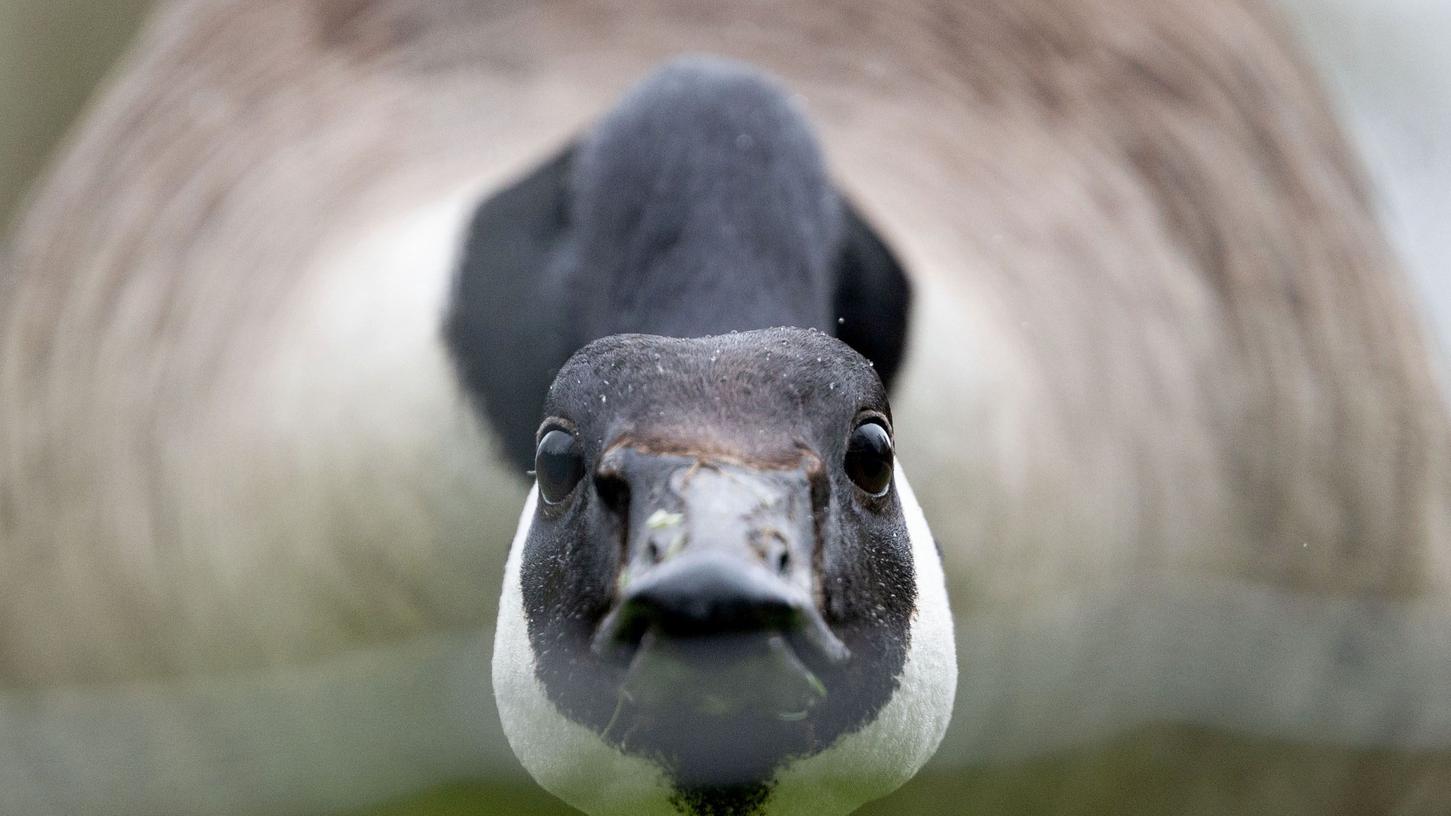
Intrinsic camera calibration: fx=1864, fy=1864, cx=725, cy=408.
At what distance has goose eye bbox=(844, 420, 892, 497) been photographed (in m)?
1.85

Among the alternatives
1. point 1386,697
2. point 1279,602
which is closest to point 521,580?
point 1279,602

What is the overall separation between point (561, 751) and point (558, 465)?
0.28 meters

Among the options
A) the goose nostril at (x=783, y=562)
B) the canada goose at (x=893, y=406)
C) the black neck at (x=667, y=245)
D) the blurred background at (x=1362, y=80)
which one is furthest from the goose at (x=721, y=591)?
the blurred background at (x=1362, y=80)

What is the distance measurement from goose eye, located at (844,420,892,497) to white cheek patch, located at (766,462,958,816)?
0.38 feet

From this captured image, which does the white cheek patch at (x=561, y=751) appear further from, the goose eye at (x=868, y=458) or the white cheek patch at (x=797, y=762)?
the goose eye at (x=868, y=458)

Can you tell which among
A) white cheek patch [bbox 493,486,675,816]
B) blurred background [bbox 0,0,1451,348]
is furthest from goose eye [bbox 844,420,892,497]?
blurred background [bbox 0,0,1451,348]

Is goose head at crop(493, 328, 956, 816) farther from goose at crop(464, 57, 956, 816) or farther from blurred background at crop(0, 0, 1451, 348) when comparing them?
blurred background at crop(0, 0, 1451, 348)

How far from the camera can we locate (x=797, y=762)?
174cm

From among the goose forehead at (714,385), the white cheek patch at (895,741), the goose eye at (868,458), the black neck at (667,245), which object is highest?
the black neck at (667,245)

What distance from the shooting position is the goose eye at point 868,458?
1852 mm

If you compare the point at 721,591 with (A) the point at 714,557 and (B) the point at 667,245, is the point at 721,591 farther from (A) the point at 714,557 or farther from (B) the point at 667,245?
(B) the point at 667,245

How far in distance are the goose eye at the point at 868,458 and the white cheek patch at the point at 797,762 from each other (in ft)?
0.39

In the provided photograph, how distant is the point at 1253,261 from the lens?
3.44 metres

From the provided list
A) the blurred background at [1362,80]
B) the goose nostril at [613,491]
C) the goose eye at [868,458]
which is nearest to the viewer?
the goose nostril at [613,491]
